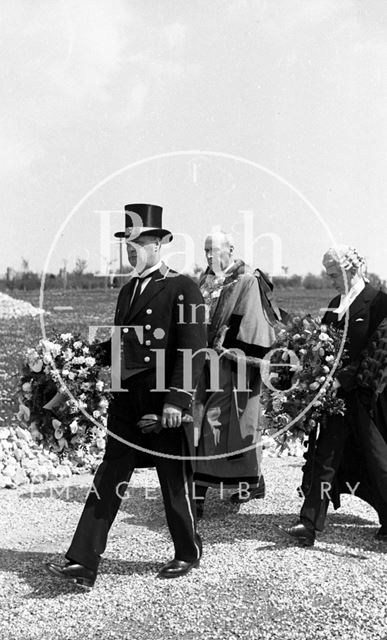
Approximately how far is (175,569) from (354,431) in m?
1.81

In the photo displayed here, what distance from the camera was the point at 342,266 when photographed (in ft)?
20.2

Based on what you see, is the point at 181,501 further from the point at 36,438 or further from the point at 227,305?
the point at 227,305

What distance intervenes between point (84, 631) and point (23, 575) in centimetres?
102

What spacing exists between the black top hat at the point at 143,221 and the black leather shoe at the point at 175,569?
6.90ft

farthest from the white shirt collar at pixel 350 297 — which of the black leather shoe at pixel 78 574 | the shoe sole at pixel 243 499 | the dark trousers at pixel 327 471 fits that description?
the black leather shoe at pixel 78 574

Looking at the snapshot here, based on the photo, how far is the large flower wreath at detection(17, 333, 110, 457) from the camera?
19.3ft

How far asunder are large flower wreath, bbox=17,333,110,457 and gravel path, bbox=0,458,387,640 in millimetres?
864

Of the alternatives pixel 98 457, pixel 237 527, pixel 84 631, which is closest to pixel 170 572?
pixel 84 631

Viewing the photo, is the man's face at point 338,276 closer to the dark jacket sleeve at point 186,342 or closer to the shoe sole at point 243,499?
the dark jacket sleeve at point 186,342

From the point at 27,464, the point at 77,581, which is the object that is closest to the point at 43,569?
the point at 77,581

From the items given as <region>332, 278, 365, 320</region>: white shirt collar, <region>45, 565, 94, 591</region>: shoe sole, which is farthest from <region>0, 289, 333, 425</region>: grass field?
<region>45, 565, 94, 591</region>: shoe sole

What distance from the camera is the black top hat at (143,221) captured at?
540 centimetres

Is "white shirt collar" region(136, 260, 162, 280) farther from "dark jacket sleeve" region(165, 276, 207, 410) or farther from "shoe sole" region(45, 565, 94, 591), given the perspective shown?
"shoe sole" region(45, 565, 94, 591)

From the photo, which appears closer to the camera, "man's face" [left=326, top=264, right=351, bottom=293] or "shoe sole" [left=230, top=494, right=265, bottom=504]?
"man's face" [left=326, top=264, right=351, bottom=293]
